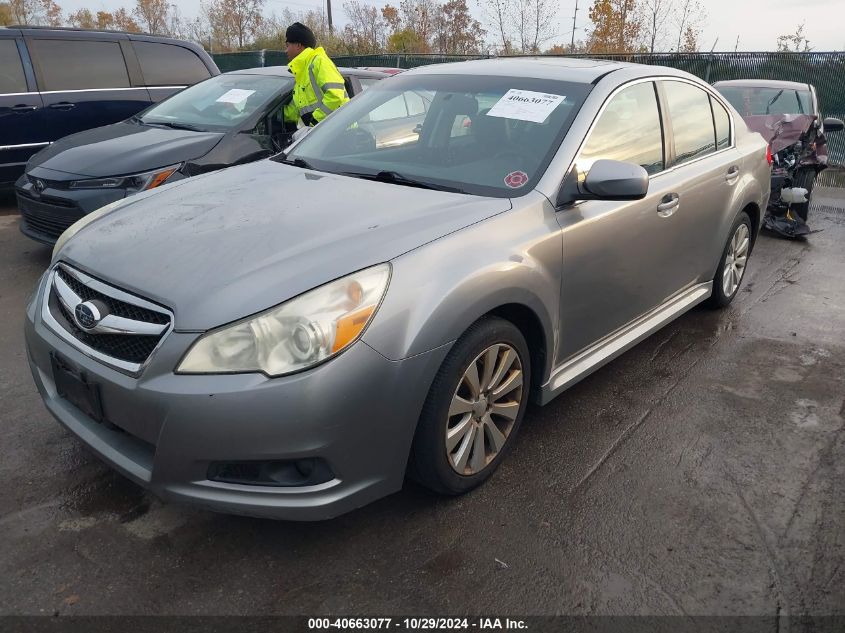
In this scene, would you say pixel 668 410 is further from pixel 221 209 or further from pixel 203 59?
pixel 203 59

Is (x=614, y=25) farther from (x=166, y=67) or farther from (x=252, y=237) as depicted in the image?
(x=252, y=237)

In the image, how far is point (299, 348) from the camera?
7.06ft

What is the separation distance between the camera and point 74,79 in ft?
24.4

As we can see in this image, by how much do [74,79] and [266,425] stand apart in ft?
22.7

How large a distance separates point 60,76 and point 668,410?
23.3 feet

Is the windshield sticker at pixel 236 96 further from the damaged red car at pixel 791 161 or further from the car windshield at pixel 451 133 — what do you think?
the damaged red car at pixel 791 161

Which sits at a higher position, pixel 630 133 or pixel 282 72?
pixel 282 72

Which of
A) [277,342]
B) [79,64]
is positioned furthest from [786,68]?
[277,342]

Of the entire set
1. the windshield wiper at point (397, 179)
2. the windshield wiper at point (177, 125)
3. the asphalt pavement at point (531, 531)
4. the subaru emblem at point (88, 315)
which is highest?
the windshield wiper at point (397, 179)

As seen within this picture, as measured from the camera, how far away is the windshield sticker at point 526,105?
10.6 ft

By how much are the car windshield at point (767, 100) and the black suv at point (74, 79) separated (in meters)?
6.59

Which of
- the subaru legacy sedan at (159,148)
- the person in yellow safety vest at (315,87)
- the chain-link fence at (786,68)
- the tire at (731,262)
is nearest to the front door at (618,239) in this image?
the tire at (731,262)

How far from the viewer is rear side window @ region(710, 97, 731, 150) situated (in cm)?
442

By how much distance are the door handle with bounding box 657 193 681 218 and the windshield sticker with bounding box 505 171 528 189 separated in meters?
0.98
